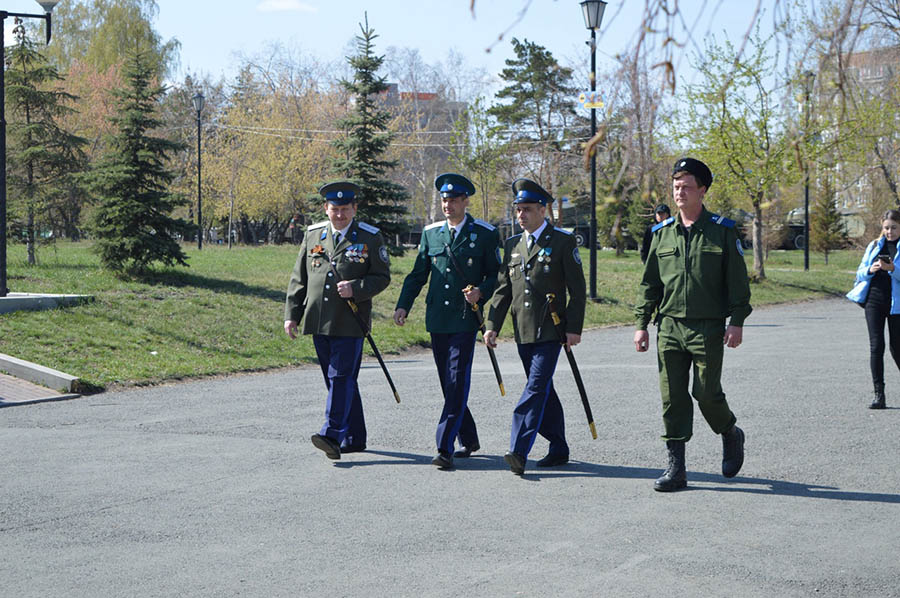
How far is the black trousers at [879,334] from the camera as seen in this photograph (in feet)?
32.8

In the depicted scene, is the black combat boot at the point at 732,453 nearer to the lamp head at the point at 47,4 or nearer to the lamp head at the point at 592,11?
the lamp head at the point at 47,4

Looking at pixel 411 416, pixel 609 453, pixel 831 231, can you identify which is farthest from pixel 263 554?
pixel 831 231

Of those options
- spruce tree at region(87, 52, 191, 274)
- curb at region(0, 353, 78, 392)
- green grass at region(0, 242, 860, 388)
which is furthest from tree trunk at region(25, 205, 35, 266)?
curb at region(0, 353, 78, 392)

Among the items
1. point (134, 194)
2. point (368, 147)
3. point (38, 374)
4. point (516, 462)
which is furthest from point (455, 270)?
point (368, 147)

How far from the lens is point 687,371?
678 cm

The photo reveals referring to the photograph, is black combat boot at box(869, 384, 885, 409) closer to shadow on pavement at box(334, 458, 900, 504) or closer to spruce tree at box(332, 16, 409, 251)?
shadow on pavement at box(334, 458, 900, 504)

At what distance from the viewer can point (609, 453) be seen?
7824 mm

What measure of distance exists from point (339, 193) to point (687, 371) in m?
2.96

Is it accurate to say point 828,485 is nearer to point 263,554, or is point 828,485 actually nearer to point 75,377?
point 263,554

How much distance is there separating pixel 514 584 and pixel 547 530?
3.19 feet

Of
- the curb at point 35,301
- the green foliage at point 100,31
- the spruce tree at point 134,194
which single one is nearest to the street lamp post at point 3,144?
the curb at point 35,301

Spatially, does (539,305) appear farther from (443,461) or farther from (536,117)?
(536,117)

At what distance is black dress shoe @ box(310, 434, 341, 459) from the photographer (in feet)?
24.7

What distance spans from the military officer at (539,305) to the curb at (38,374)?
20.4 ft
